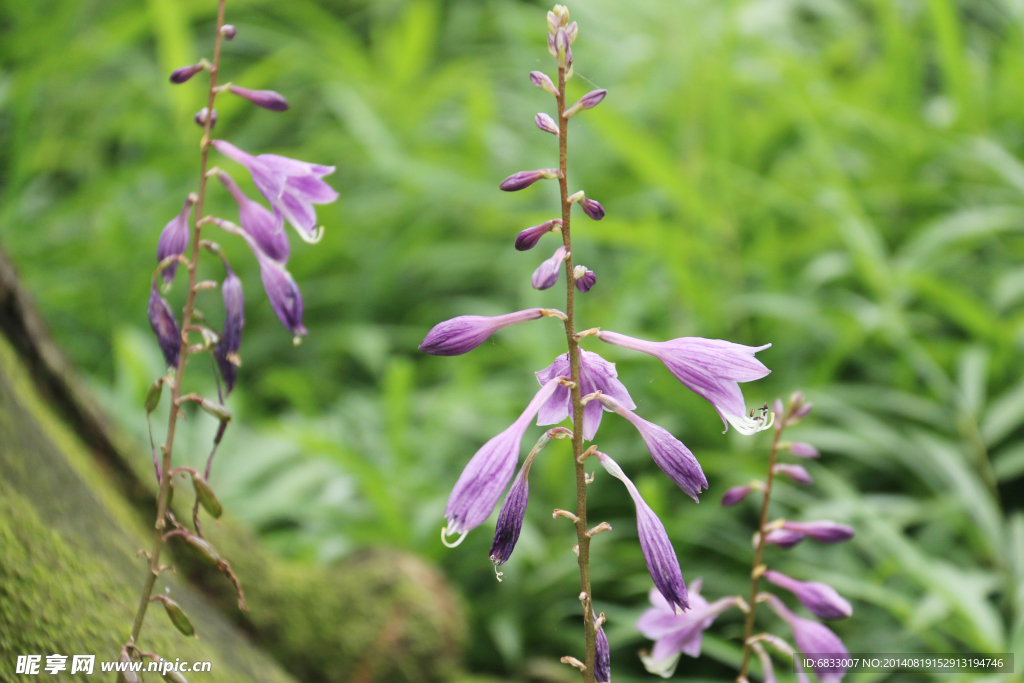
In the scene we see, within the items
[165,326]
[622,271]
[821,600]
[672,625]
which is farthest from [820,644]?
[622,271]

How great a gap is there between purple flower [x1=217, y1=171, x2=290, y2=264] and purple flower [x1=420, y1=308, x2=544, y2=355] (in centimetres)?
27

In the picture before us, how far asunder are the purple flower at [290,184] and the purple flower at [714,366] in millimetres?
403

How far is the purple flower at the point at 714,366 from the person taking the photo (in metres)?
0.76

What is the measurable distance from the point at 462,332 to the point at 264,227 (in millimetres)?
323

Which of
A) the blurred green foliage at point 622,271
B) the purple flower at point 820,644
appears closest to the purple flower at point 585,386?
the purple flower at point 820,644

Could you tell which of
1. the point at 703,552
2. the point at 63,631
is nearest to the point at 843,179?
the point at 703,552

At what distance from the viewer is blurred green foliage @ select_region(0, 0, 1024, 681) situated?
232 cm

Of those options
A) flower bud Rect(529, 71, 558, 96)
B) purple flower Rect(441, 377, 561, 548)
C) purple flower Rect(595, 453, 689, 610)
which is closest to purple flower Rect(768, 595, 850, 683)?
purple flower Rect(595, 453, 689, 610)

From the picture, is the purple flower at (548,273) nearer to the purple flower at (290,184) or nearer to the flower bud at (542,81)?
the flower bud at (542,81)

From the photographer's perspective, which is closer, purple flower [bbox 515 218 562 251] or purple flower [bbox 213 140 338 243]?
purple flower [bbox 515 218 562 251]

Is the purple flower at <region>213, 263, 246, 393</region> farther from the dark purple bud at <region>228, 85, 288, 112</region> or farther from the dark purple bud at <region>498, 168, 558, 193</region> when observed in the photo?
the dark purple bud at <region>498, 168, 558, 193</region>

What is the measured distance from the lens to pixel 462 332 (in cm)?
75

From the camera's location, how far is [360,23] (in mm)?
5070

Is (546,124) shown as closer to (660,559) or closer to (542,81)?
(542,81)
